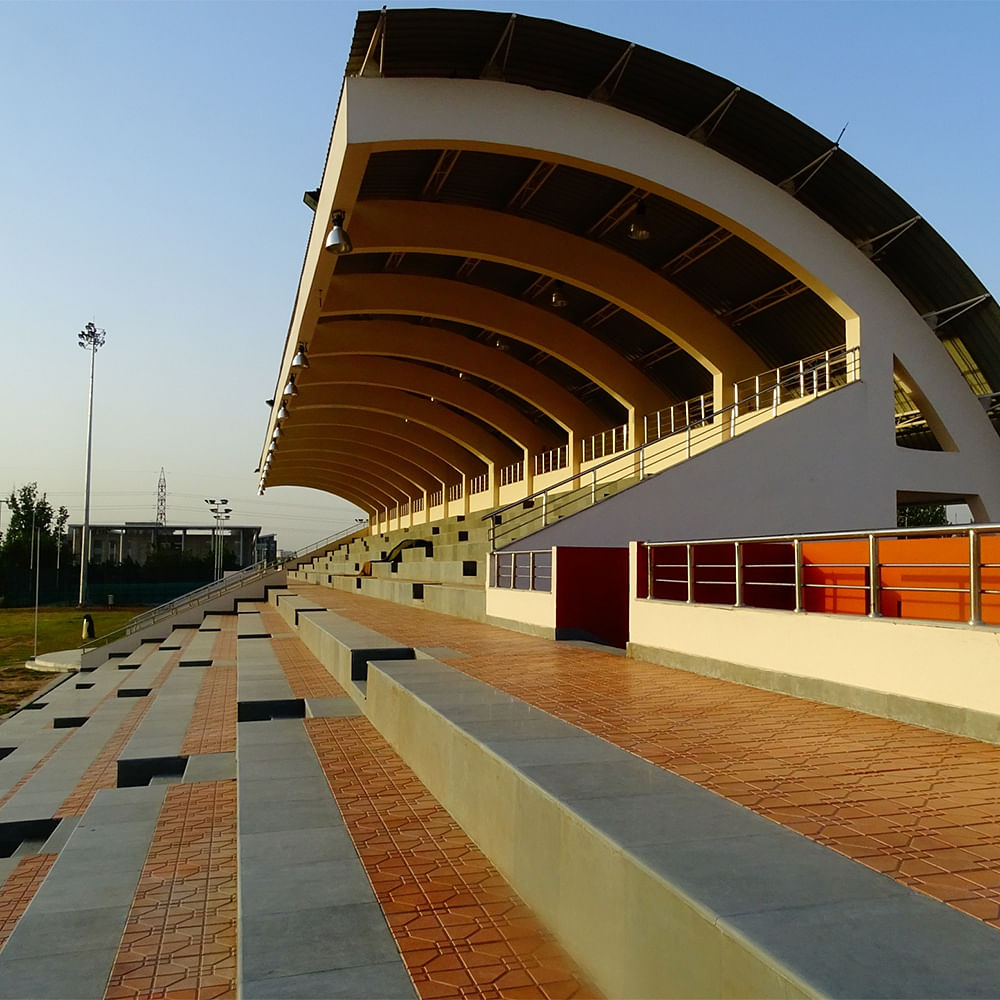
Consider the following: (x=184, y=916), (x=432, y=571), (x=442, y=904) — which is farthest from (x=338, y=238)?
(x=442, y=904)

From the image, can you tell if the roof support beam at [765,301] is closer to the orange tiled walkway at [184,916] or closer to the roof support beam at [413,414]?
the roof support beam at [413,414]

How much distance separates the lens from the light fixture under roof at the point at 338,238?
1659cm

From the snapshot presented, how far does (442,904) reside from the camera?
4426 millimetres

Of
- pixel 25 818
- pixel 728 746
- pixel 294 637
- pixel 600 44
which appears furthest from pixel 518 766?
pixel 294 637

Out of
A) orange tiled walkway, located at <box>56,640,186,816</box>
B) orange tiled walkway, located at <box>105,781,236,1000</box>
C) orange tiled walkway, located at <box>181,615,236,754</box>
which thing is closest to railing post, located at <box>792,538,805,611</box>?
orange tiled walkway, located at <box>105,781,236,1000</box>

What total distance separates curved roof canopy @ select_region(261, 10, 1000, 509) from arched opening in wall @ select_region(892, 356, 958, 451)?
1430 millimetres

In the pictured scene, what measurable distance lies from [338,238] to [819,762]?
45.4 feet

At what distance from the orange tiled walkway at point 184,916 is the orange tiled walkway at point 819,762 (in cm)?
269

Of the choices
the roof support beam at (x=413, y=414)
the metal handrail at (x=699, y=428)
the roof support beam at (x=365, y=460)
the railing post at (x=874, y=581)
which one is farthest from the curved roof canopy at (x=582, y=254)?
the roof support beam at (x=365, y=460)

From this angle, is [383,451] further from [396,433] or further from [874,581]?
[874,581]

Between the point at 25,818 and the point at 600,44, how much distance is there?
626 inches

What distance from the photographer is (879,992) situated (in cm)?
232

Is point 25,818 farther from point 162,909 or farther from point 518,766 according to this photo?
point 518,766

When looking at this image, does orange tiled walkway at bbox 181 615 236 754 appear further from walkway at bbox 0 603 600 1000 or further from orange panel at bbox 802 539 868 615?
orange panel at bbox 802 539 868 615
